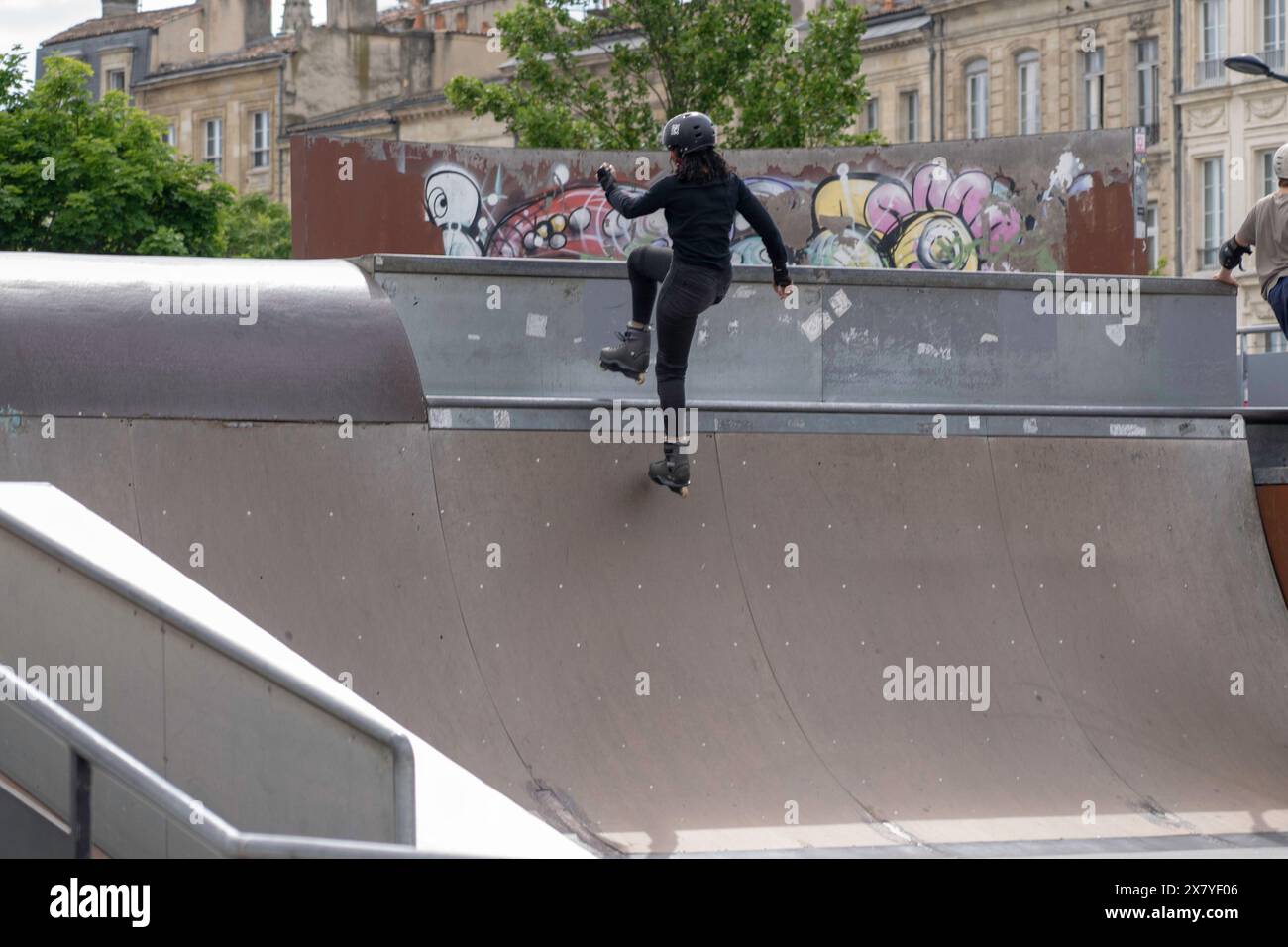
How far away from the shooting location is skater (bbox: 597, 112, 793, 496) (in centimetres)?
908

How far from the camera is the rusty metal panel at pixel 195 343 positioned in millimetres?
8133

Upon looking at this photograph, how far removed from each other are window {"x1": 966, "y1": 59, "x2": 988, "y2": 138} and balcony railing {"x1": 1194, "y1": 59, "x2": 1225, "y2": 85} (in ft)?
21.1

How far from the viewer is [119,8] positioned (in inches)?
3113

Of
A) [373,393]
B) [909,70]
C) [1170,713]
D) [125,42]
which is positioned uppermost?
[125,42]

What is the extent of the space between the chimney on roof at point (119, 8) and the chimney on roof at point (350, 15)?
13.4 metres

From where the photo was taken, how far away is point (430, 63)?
6894 centimetres

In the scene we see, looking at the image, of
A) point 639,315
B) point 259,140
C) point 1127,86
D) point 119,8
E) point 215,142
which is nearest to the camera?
point 639,315

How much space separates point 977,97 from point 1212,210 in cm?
843

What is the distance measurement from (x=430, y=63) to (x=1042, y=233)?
53.7 m

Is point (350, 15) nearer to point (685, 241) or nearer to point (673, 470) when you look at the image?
point (685, 241)

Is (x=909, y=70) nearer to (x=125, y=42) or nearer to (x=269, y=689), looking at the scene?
(x=125, y=42)

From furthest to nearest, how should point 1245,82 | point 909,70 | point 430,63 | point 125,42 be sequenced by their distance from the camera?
point 125,42 < point 430,63 < point 909,70 < point 1245,82

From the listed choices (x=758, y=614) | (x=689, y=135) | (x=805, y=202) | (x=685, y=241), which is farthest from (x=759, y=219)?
(x=805, y=202)
